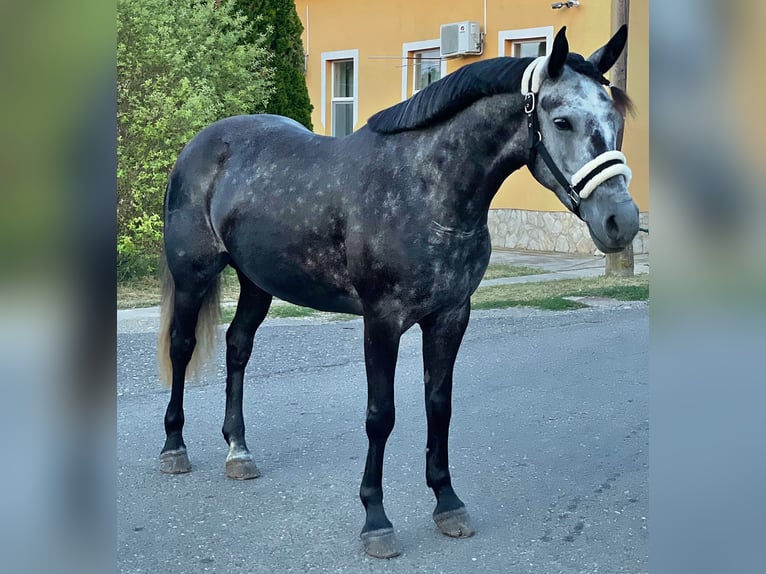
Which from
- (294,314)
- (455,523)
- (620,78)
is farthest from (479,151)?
(620,78)

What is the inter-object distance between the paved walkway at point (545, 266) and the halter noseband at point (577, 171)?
6.08 meters

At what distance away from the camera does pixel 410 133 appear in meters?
3.53

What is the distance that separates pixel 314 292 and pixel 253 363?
328cm

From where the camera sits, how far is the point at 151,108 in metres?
11.1

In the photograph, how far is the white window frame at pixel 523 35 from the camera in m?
14.1

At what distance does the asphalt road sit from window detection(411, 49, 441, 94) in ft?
30.9

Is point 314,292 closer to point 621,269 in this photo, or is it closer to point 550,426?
point 550,426

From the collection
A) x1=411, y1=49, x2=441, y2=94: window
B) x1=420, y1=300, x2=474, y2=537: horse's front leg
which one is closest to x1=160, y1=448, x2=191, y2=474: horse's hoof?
x1=420, y1=300, x2=474, y2=537: horse's front leg

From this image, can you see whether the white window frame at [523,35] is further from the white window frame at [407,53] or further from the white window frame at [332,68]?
the white window frame at [332,68]

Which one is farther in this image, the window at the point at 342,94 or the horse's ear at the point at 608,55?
the window at the point at 342,94

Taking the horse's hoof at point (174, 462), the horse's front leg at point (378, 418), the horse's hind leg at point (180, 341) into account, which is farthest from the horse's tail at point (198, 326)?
the horse's front leg at point (378, 418)

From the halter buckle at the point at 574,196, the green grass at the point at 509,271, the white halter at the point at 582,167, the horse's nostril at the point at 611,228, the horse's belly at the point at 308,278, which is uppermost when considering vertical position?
the white halter at the point at 582,167
